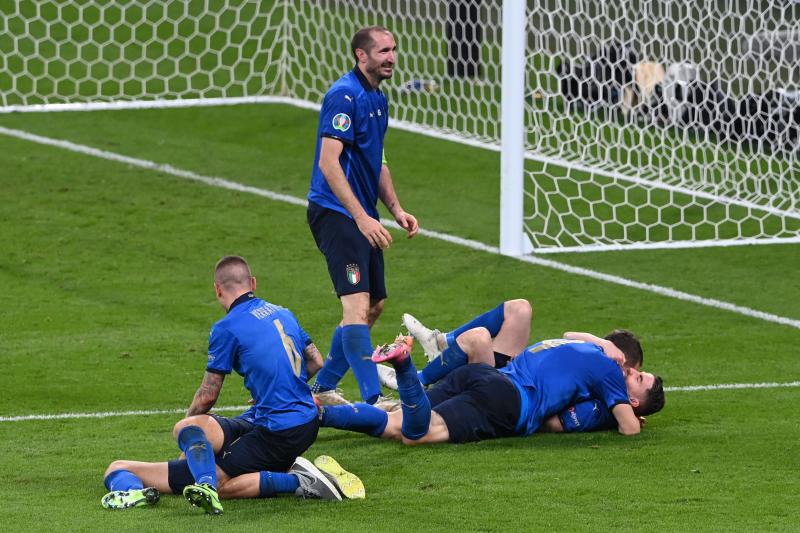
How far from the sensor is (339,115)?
817cm

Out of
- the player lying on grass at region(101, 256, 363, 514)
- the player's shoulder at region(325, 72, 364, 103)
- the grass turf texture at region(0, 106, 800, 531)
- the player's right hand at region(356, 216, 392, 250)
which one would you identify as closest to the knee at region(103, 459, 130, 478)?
the player lying on grass at region(101, 256, 363, 514)

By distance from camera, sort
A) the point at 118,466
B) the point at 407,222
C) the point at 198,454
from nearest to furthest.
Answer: the point at 198,454
the point at 118,466
the point at 407,222

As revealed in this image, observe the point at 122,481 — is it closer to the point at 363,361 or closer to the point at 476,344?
the point at 363,361

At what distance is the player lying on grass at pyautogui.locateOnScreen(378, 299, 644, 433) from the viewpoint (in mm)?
7879

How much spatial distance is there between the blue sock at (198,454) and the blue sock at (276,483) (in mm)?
227

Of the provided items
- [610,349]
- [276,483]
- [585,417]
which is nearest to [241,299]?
[276,483]

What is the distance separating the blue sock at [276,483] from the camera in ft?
22.0

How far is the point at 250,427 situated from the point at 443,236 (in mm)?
6491

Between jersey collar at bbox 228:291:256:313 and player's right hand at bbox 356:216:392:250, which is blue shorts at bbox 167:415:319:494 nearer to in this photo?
jersey collar at bbox 228:291:256:313

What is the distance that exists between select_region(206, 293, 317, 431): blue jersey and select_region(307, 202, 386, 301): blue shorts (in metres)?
1.33

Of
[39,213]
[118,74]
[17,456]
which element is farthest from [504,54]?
[118,74]

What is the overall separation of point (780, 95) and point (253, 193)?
485 cm

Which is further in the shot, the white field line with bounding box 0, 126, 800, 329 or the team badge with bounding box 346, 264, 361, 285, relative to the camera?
the white field line with bounding box 0, 126, 800, 329

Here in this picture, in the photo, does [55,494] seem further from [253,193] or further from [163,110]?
[163,110]
